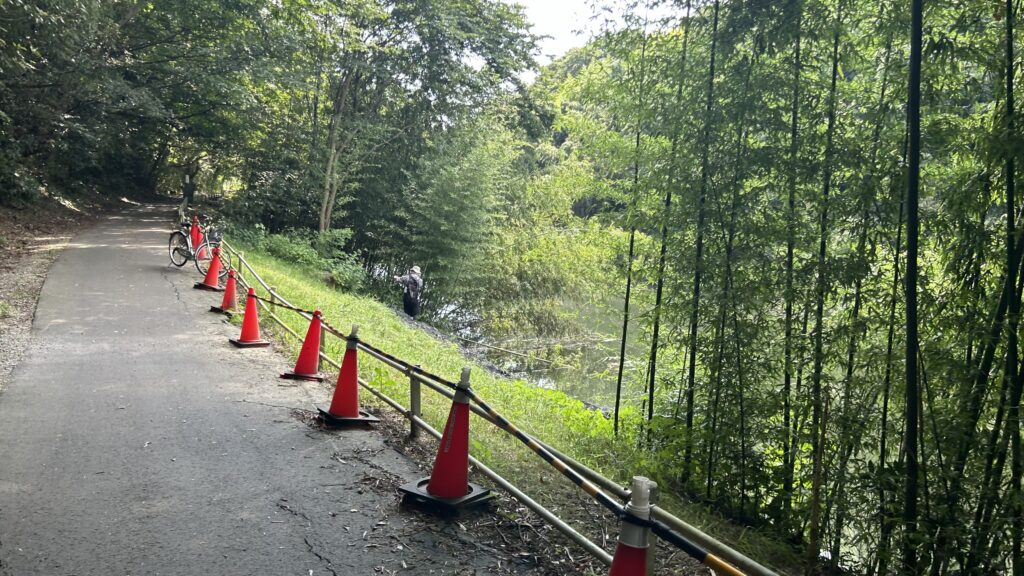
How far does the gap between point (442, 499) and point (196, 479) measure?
72.6 inches

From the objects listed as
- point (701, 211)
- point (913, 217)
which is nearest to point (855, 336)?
point (913, 217)

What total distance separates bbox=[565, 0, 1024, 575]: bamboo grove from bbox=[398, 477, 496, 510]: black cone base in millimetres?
2145

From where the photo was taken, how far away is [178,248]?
47.4 ft

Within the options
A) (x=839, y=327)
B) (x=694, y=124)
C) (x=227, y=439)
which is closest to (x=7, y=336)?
(x=227, y=439)

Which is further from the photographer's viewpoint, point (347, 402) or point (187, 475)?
point (347, 402)

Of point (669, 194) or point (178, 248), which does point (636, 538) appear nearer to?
point (669, 194)

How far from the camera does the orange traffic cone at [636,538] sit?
A: 8.63ft

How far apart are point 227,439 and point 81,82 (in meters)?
15.8

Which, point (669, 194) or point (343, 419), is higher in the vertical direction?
point (669, 194)

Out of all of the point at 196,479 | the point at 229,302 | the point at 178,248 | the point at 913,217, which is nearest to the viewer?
the point at 913,217

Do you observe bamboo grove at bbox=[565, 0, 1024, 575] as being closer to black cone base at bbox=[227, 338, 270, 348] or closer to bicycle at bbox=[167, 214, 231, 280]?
black cone base at bbox=[227, 338, 270, 348]

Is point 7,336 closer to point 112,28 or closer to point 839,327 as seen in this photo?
point 839,327

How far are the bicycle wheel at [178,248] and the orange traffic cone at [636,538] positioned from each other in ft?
46.2

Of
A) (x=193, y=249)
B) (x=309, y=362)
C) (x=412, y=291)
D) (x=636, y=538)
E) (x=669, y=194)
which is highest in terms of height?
(x=669, y=194)
